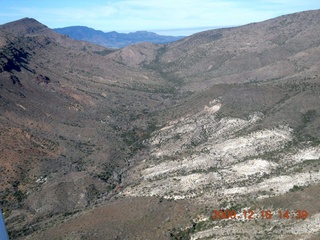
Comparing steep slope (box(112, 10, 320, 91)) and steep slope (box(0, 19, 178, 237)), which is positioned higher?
steep slope (box(112, 10, 320, 91))

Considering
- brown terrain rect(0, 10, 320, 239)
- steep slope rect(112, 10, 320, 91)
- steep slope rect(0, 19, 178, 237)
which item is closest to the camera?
brown terrain rect(0, 10, 320, 239)

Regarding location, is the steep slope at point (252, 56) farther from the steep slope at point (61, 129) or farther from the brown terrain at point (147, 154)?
the steep slope at point (61, 129)

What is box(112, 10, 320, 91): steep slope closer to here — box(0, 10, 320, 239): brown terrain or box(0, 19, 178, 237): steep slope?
box(0, 10, 320, 239): brown terrain

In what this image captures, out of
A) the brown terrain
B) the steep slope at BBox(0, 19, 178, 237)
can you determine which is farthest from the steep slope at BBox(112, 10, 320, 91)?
the steep slope at BBox(0, 19, 178, 237)

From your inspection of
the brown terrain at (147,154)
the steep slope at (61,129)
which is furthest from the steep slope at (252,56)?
the steep slope at (61,129)

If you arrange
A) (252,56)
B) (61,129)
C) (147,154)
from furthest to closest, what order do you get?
(252,56) < (61,129) < (147,154)

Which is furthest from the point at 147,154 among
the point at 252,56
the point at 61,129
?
the point at 252,56

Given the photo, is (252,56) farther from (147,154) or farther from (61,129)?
(147,154)

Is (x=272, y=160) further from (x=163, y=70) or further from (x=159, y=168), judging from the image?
(x=163, y=70)
